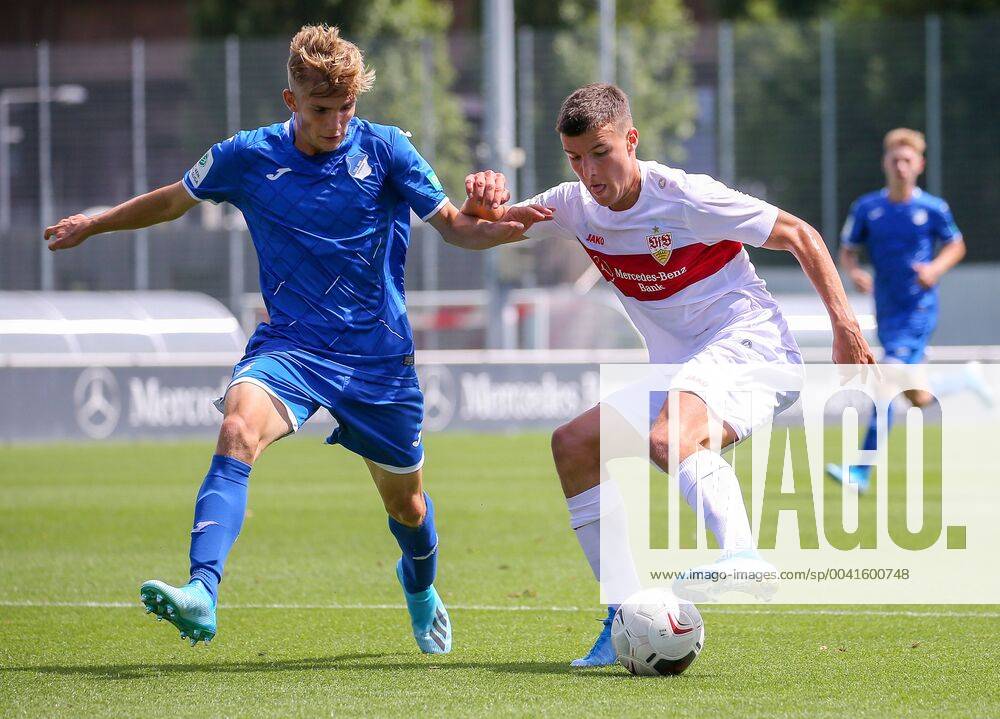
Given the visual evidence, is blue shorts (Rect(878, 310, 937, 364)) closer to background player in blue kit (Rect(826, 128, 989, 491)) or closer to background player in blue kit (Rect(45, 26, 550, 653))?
background player in blue kit (Rect(826, 128, 989, 491))

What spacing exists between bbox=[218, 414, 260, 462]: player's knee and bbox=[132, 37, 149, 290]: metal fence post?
18.4 meters

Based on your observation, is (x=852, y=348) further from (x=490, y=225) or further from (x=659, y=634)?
(x=490, y=225)

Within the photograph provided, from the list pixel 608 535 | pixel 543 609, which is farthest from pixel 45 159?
pixel 608 535

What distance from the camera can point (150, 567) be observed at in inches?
324

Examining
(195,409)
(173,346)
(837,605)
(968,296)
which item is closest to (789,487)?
Answer: (837,605)

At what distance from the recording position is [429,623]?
231 inches

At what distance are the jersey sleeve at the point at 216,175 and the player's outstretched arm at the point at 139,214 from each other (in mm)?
47

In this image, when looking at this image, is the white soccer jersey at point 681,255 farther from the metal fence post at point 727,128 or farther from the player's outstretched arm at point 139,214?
the metal fence post at point 727,128

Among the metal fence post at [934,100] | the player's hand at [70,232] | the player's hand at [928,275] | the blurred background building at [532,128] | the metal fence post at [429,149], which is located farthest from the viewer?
the metal fence post at [934,100]

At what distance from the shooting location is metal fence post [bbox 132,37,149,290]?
76.3ft

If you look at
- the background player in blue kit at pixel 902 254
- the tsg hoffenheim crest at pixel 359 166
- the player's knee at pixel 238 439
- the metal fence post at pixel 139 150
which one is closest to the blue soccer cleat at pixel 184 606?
the player's knee at pixel 238 439

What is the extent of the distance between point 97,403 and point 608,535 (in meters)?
13.1

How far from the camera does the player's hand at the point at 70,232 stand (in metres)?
5.90

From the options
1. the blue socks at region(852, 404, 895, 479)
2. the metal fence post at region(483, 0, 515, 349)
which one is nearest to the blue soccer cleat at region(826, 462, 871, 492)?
the blue socks at region(852, 404, 895, 479)
